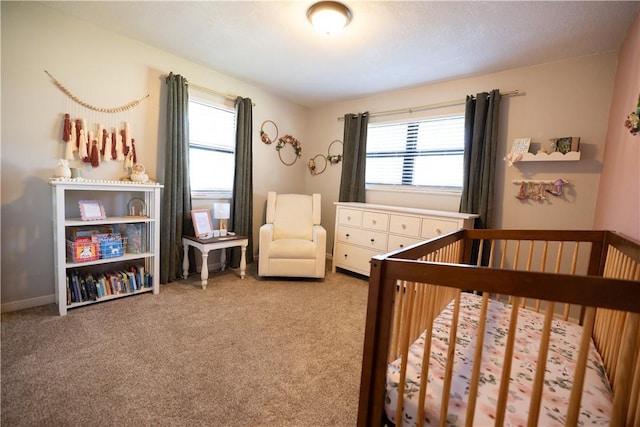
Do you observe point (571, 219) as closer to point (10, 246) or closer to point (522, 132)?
point (522, 132)

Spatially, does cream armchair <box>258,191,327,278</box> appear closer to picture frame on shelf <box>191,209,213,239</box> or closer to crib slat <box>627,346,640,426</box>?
picture frame on shelf <box>191,209,213,239</box>

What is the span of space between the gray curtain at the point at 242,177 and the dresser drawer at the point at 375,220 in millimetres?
1433

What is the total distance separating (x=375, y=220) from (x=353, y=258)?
53cm

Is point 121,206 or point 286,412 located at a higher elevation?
point 121,206

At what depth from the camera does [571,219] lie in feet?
7.89

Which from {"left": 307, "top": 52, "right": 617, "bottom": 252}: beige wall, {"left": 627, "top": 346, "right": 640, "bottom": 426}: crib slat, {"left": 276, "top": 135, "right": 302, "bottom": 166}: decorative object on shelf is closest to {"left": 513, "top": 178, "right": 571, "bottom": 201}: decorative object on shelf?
{"left": 307, "top": 52, "right": 617, "bottom": 252}: beige wall

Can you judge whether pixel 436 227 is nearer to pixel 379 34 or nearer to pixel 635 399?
pixel 379 34

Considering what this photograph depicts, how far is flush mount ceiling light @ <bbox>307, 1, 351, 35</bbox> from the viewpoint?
1813mm

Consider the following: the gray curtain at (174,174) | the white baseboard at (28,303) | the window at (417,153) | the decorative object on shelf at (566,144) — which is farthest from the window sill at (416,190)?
the white baseboard at (28,303)

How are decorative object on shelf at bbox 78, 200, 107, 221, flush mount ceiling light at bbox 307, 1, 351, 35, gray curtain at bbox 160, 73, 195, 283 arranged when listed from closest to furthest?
flush mount ceiling light at bbox 307, 1, 351, 35 < decorative object on shelf at bbox 78, 200, 107, 221 < gray curtain at bbox 160, 73, 195, 283

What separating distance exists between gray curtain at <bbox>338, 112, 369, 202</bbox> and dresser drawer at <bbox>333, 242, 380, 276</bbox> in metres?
0.71

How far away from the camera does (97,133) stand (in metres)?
2.38

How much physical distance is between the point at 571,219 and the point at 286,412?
272 cm

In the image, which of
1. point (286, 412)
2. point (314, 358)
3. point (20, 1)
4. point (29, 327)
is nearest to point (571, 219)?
point (314, 358)
